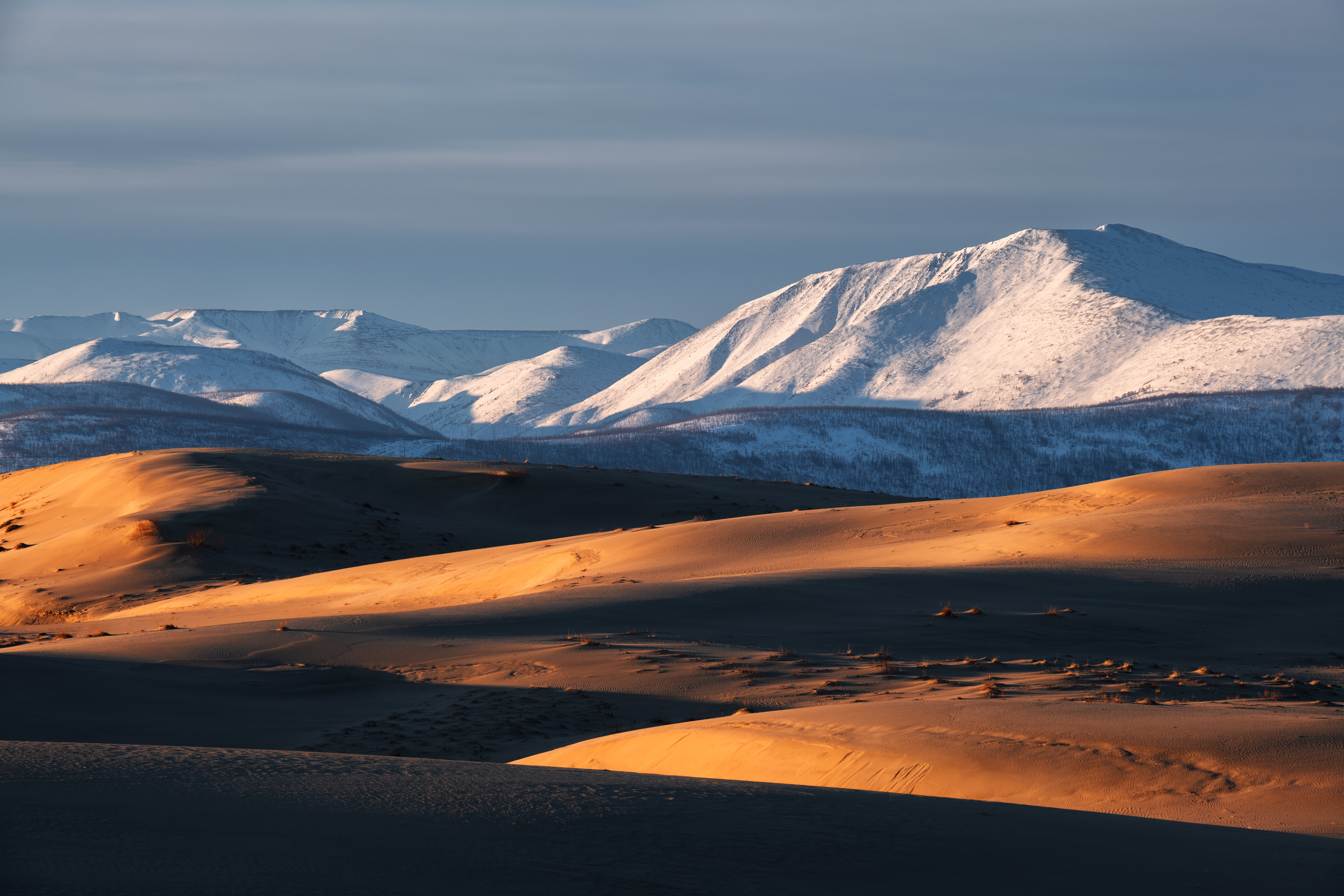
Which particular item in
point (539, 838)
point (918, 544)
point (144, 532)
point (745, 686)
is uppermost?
point (144, 532)

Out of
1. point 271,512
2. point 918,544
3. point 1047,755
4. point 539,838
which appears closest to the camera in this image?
point 539,838

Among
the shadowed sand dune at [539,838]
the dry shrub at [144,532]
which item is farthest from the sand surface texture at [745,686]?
the dry shrub at [144,532]

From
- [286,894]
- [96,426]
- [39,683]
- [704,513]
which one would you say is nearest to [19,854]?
[286,894]

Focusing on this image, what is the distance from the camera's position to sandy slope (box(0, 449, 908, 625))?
3147cm

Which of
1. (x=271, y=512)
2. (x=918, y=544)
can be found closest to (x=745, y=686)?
(x=918, y=544)

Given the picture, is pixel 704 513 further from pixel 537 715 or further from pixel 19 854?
pixel 19 854

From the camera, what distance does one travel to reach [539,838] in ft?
18.1

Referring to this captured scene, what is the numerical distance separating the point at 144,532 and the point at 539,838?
3224 centimetres

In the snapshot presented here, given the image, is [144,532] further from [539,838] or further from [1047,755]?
[539,838]

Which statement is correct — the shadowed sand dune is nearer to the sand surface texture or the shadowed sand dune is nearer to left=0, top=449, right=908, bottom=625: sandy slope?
the sand surface texture

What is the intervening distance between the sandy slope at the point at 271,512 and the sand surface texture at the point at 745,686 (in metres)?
0.35

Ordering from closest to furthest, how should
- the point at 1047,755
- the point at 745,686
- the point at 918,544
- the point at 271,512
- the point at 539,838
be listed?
the point at 539,838, the point at 1047,755, the point at 745,686, the point at 918,544, the point at 271,512

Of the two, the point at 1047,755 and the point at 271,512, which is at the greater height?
the point at 271,512

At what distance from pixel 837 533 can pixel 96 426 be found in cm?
18434
